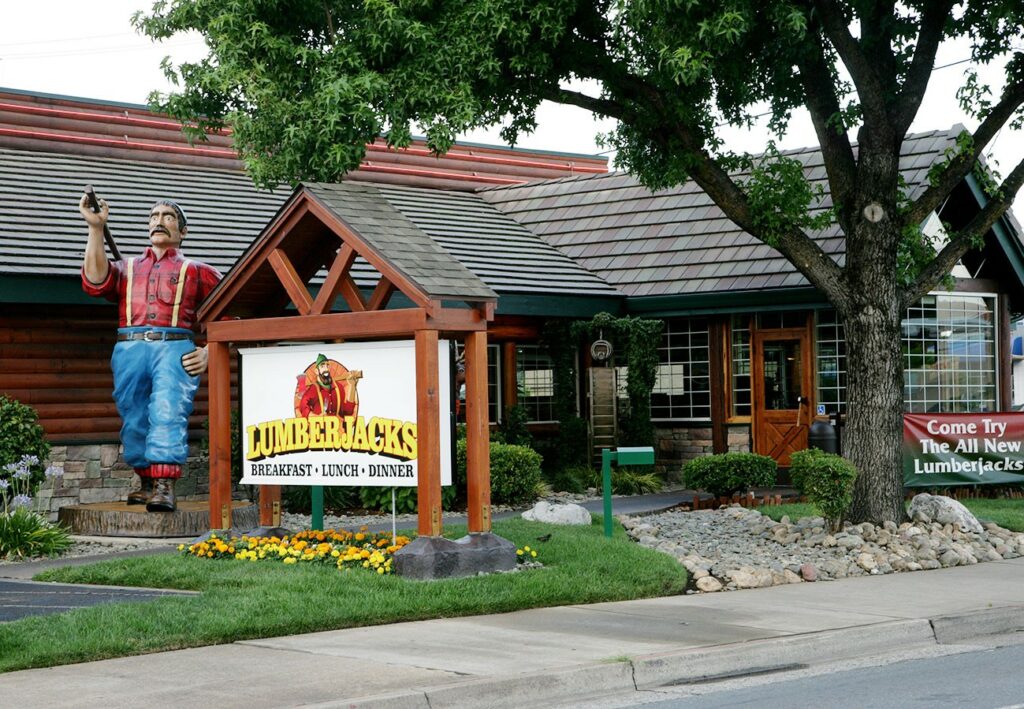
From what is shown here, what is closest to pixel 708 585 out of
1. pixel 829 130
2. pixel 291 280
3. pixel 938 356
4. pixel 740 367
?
pixel 291 280

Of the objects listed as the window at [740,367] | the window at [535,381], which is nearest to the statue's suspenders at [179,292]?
the window at [535,381]

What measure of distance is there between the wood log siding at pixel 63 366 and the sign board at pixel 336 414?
545 centimetres

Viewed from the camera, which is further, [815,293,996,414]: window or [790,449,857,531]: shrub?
[815,293,996,414]: window

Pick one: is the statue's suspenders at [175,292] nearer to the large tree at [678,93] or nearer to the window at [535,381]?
the large tree at [678,93]

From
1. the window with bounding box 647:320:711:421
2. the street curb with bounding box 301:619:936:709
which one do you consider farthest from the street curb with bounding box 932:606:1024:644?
the window with bounding box 647:320:711:421

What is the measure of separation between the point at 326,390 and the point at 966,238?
24.3 feet

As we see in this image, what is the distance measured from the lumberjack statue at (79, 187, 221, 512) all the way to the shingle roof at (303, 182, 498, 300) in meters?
3.18

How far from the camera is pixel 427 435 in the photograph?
37.0 feet

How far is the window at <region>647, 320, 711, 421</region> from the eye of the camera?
22406mm

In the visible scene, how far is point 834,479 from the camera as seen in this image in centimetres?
1405

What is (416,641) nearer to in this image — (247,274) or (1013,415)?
(247,274)

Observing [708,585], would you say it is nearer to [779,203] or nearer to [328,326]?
[328,326]

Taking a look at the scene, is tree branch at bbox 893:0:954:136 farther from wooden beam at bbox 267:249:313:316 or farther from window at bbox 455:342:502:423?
window at bbox 455:342:502:423

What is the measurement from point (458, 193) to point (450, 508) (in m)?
10.7
